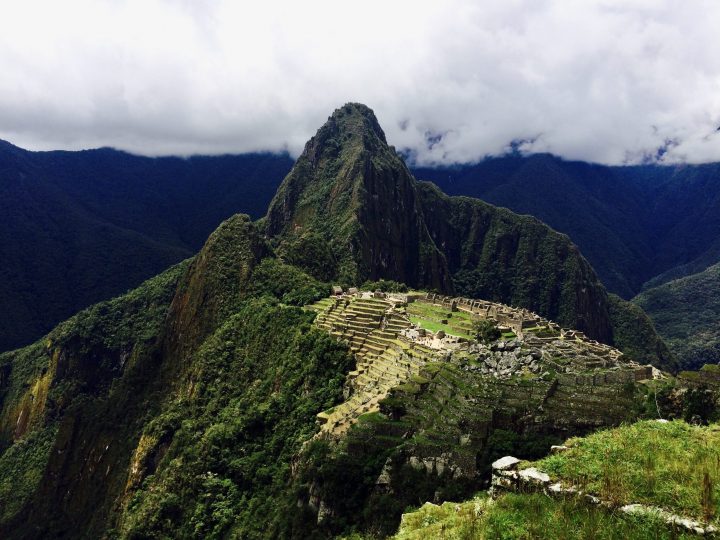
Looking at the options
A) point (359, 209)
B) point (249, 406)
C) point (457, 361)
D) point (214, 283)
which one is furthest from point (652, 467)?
point (359, 209)

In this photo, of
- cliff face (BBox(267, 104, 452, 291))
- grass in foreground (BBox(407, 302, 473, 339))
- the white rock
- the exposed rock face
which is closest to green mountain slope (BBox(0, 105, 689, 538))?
the exposed rock face

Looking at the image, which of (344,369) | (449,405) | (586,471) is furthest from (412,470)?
(344,369)

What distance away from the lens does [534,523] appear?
11656mm

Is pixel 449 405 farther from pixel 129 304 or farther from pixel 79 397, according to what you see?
pixel 129 304

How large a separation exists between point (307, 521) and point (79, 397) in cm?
10559

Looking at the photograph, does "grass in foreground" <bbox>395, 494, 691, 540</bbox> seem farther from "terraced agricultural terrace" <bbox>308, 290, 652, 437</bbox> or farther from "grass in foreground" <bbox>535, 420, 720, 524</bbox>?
"terraced agricultural terrace" <bbox>308, 290, 652, 437</bbox>

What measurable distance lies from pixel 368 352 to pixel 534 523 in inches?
1576

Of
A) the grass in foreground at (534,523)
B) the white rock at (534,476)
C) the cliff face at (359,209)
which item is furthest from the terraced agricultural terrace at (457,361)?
the cliff face at (359,209)

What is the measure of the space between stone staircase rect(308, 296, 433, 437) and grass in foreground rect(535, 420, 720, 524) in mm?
21960

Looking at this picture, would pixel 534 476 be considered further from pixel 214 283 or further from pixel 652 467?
pixel 214 283

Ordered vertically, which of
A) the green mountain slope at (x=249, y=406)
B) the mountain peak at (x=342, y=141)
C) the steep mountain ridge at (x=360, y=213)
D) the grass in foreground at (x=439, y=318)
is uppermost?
the mountain peak at (x=342, y=141)

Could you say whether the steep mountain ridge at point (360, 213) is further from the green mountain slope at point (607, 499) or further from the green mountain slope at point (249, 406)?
the green mountain slope at point (607, 499)

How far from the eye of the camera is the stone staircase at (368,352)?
128ft

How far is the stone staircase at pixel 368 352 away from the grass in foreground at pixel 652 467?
72.0ft
